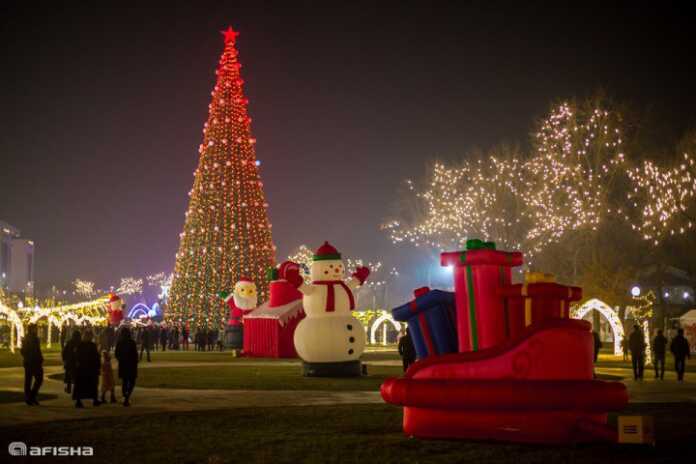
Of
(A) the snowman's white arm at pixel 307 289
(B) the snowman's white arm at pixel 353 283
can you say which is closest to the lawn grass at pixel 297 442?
(A) the snowman's white arm at pixel 307 289

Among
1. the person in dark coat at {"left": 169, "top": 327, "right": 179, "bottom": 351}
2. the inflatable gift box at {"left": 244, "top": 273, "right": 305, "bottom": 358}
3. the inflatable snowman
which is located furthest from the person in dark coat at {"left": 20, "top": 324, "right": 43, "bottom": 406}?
the person in dark coat at {"left": 169, "top": 327, "right": 179, "bottom": 351}

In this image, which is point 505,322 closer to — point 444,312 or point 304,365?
point 444,312

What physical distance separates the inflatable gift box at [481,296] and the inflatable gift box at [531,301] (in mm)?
101

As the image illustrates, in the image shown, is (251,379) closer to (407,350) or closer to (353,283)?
(353,283)

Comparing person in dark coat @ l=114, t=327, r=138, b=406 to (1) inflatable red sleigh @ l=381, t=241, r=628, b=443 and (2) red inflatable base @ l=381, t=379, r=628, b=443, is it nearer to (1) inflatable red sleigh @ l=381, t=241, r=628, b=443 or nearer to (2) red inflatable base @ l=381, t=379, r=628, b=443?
(1) inflatable red sleigh @ l=381, t=241, r=628, b=443

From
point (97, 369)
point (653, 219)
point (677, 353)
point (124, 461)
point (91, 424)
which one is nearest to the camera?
point (124, 461)

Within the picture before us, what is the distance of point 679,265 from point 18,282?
407 feet

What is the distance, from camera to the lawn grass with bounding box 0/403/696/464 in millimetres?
10727

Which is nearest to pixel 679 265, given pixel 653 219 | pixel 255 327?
pixel 653 219

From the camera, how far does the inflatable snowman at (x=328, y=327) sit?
2464 centimetres

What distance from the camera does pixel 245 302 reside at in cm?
4091

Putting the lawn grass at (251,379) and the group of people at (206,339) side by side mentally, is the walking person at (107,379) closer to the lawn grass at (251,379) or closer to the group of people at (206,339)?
the lawn grass at (251,379)

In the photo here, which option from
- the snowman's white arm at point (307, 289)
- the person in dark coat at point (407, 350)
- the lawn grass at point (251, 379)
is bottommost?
the lawn grass at point (251, 379)

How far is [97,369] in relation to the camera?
55.9 ft
